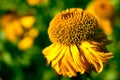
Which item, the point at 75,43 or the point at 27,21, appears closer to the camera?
the point at 75,43

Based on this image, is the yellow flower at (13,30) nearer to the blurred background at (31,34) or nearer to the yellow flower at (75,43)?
the blurred background at (31,34)

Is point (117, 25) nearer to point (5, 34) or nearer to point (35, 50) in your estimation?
point (35, 50)

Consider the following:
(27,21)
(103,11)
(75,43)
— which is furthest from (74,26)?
(27,21)

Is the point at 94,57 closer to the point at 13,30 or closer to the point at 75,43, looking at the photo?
the point at 75,43

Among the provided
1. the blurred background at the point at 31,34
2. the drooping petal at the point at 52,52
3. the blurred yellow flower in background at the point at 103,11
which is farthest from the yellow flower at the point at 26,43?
the drooping petal at the point at 52,52

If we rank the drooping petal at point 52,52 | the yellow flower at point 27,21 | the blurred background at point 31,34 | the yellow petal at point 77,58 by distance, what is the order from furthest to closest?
1. the yellow flower at point 27,21
2. the blurred background at point 31,34
3. the drooping petal at point 52,52
4. the yellow petal at point 77,58

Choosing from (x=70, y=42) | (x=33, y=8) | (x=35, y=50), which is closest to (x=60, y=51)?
(x=70, y=42)

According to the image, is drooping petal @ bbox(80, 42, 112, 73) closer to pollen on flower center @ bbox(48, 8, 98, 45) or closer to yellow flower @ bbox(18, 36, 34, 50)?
pollen on flower center @ bbox(48, 8, 98, 45)
